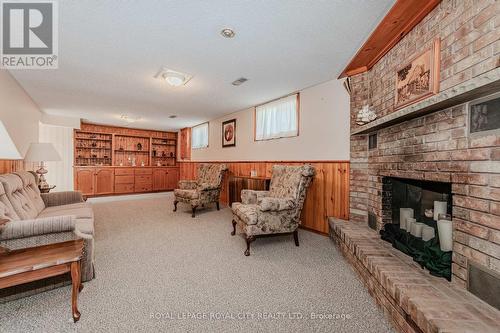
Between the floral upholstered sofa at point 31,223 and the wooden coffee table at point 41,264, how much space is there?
0.11 metres

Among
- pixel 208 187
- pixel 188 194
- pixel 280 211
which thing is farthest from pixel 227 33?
pixel 188 194

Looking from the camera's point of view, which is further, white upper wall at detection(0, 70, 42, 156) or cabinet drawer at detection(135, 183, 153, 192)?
cabinet drawer at detection(135, 183, 153, 192)

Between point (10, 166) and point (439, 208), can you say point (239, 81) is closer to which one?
point (439, 208)

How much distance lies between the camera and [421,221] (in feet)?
6.85

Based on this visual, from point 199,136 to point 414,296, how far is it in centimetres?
632

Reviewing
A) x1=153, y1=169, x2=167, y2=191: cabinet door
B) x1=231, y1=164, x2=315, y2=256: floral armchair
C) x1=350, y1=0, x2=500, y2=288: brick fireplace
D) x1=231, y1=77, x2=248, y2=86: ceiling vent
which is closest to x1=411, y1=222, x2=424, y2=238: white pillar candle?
x1=350, y1=0, x2=500, y2=288: brick fireplace

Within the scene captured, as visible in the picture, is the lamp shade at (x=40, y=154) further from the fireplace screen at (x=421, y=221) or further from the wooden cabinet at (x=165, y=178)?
the fireplace screen at (x=421, y=221)

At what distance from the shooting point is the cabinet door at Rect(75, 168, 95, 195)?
242 inches

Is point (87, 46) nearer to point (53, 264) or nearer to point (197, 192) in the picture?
point (53, 264)

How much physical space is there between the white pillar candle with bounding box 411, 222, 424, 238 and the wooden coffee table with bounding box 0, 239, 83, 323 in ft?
8.91

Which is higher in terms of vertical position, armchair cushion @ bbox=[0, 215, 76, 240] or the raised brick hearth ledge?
armchair cushion @ bbox=[0, 215, 76, 240]

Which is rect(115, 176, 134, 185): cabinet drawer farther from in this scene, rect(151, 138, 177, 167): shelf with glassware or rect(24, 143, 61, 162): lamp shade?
rect(24, 143, 61, 162): lamp shade

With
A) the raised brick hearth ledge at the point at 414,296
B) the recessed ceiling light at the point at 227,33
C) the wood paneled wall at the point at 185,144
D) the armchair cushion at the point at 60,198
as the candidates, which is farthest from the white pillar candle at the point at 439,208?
the wood paneled wall at the point at 185,144

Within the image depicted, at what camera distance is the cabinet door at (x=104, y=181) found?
21.1 feet
